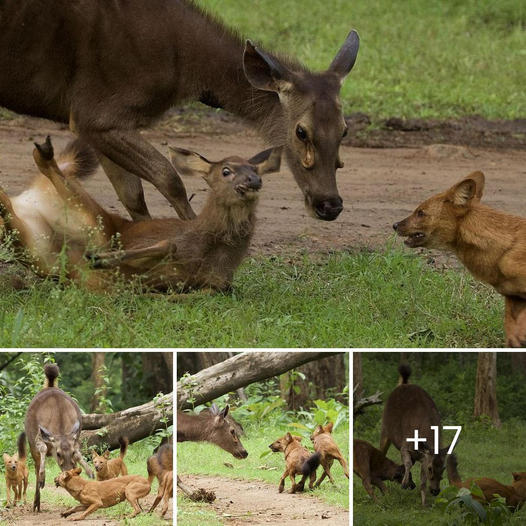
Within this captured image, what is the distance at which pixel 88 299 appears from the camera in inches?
307

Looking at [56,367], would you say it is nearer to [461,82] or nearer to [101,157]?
[101,157]

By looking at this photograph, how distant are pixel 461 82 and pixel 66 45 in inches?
320

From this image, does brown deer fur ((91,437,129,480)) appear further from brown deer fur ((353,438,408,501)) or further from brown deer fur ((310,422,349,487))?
brown deer fur ((353,438,408,501))

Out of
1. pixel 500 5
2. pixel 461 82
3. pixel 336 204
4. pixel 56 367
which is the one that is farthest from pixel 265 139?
pixel 500 5

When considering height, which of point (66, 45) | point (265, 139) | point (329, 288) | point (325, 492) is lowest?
point (325, 492)

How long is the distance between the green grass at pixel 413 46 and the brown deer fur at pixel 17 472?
8098 mm

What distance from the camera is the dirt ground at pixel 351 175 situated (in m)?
10.2

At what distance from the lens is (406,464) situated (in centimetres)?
606

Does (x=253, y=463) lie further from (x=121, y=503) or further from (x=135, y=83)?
(x=135, y=83)

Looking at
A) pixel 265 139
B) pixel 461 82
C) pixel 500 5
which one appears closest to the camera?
pixel 265 139

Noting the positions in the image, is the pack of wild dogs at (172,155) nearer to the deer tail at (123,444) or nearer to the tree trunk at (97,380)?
the tree trunk at (97,380)

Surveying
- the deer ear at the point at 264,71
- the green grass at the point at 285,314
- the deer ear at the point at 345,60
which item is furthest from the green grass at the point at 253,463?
the deer ear at the point at 345,60

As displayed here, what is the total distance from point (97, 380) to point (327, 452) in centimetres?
122

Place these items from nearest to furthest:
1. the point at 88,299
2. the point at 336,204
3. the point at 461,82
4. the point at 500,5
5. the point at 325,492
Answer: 1. the point at 325,492
2. the point at 88,299
3. the point at 336,204
4. the point at 461,82
5. the point at 500,5
